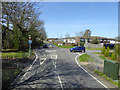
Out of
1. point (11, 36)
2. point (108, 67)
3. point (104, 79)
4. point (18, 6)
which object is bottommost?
point (104, 79)

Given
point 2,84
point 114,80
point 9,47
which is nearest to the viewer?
point 2,84

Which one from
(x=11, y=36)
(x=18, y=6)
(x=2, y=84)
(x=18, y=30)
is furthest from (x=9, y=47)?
(x=2, y=84)

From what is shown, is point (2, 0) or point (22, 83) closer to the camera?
point (22, 83)

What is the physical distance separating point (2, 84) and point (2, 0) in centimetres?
966

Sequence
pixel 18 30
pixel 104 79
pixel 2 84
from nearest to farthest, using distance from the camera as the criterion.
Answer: pixel 2 84
pixel 104 79
pixel 18 30

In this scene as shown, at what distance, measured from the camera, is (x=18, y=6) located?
46.4 feet

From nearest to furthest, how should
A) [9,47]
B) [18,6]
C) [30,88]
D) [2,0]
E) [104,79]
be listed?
1. [30,88]
2. [104,79]
3. [2,0]
4. [18,6]
5. [9,47]

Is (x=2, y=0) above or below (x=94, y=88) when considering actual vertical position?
above

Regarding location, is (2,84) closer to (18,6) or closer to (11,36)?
(18,6)

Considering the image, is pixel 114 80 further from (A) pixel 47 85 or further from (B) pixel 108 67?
(A) pixel 47 85

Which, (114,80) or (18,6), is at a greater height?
(18,6)

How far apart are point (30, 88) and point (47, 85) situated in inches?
43.5

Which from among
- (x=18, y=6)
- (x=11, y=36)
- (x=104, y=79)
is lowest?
(x=104, y=79)

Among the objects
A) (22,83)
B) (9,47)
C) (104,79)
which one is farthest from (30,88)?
(9,47)
